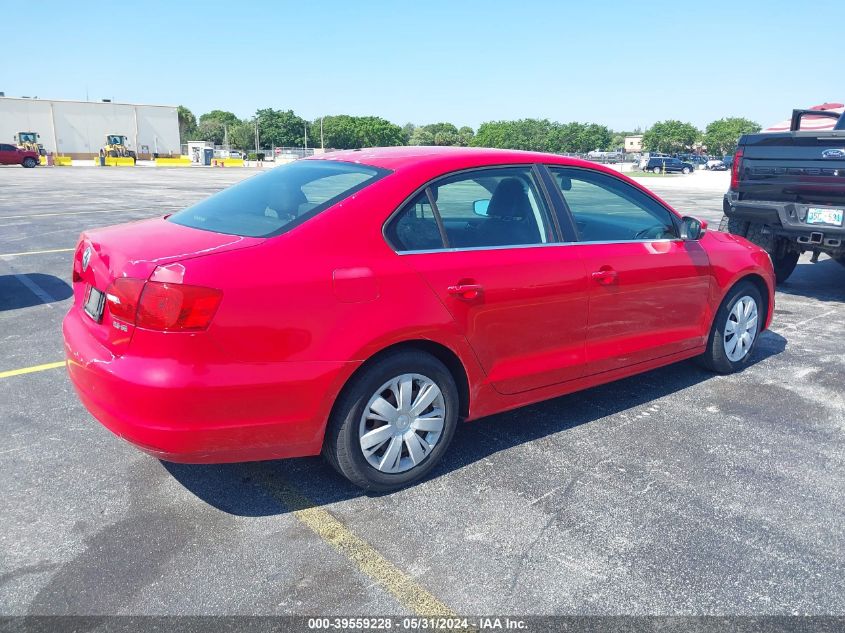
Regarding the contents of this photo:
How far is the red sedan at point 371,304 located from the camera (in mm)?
2750

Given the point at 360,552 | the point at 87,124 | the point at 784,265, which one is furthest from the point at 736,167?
the point at 87,124

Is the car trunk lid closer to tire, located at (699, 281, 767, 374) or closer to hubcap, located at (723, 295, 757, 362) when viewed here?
tire, located at (699, 281, 767, 374)

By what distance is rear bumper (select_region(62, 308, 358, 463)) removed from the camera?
2711 mm

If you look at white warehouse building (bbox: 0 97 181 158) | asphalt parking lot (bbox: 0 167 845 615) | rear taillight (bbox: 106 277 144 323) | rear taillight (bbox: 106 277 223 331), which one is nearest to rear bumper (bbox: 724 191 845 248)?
asphalt parking lot (bbox: 0 167 845 615)

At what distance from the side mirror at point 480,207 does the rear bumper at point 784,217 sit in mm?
4463

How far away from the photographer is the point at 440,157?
358 centimetres

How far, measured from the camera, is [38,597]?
2.51m

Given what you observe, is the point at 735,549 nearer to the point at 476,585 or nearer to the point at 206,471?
the point at 476,585

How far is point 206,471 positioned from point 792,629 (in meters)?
2.65

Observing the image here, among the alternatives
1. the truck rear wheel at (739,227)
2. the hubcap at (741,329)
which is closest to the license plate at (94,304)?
the hubcap at (741,329)

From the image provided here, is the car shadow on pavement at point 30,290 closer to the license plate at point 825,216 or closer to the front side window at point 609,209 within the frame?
the front side window at point 609,209

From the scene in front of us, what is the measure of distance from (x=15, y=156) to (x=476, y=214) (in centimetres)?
4790

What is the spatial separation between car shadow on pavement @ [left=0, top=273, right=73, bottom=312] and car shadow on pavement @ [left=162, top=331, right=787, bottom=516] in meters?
4.24

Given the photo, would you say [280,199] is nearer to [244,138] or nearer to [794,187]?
[794,187]
